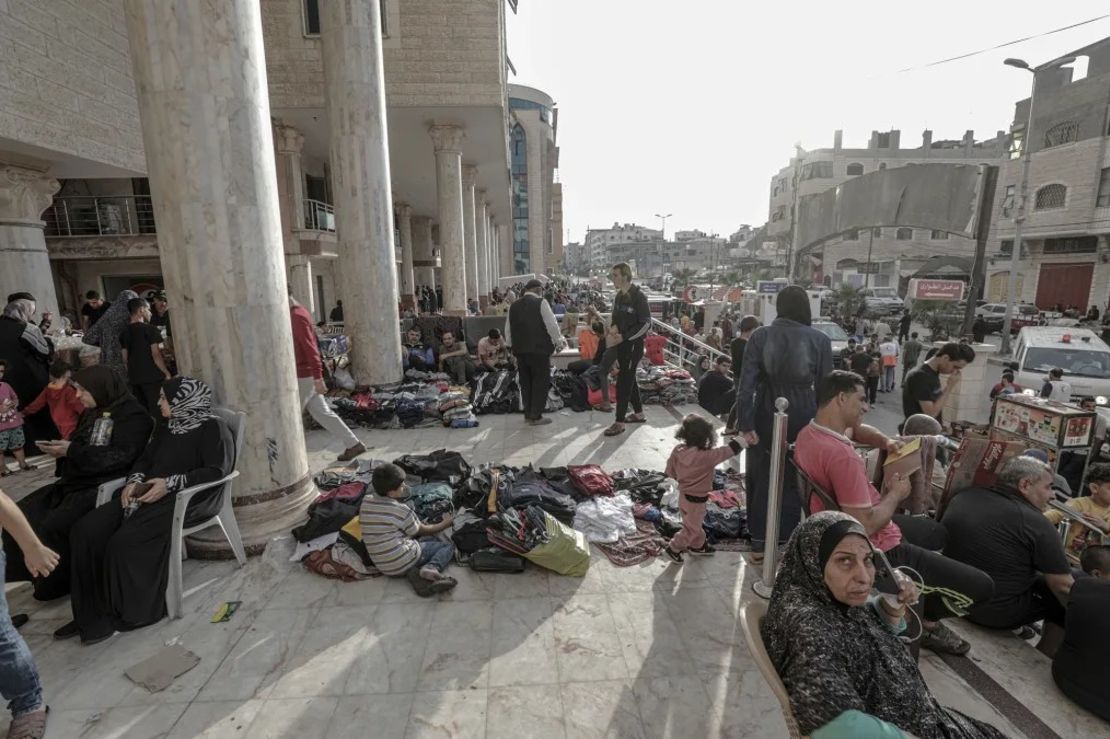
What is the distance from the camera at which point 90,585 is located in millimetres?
3104

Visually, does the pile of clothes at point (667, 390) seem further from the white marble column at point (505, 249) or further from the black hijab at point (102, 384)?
the white marble column at point (505, 249)

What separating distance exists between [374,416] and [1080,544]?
7.12 meters

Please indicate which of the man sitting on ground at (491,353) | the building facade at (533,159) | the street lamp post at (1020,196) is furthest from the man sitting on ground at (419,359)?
the building facade at (533,159)

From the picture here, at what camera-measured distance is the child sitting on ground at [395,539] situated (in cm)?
352

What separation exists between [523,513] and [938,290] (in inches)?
986

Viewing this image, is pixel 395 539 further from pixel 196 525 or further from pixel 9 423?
pixel 9 423

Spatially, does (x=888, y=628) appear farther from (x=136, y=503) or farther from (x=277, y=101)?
(x=277, y=101)

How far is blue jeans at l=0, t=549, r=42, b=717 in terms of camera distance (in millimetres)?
2373

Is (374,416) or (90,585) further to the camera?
(374,416)

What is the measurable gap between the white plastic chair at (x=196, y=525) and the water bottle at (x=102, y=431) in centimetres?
27

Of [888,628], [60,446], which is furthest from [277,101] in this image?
[888,628]

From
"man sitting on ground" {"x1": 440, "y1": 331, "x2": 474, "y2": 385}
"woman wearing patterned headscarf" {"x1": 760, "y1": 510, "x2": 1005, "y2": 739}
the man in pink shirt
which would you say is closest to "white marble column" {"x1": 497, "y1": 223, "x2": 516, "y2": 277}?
"man sitting on ground" {"x1": 440, "y1": 331, "x2": 474, "y2": 385}

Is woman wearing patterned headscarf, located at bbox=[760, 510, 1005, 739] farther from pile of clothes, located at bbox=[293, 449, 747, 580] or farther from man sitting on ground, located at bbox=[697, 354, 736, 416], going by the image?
man sitting on ground, located at bbox=[697, 354, 736, 416]

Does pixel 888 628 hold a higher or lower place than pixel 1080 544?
higher
